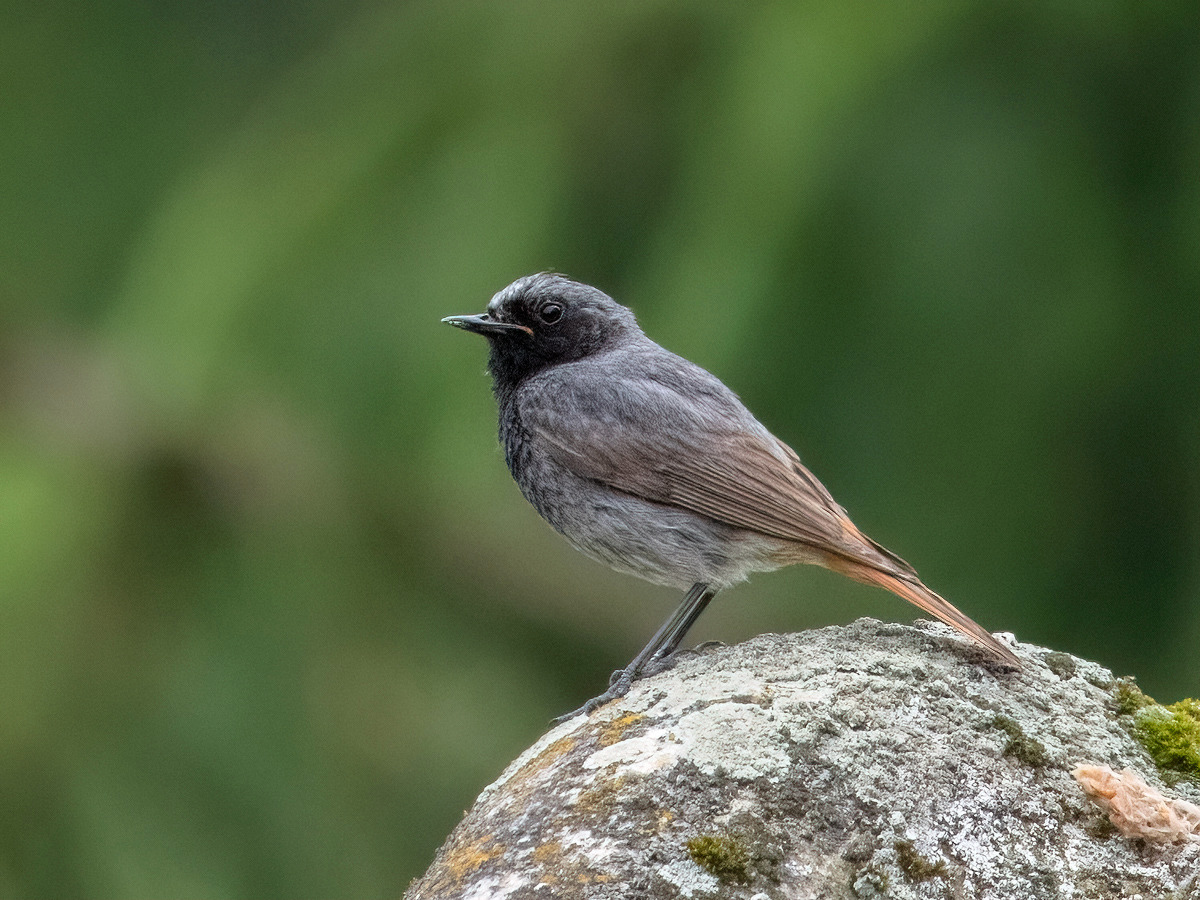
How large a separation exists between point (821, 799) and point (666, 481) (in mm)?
1495

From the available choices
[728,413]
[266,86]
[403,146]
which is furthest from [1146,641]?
[266,86]

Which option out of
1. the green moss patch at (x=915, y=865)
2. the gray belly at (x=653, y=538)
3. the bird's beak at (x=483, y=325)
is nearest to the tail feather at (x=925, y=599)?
the gray belly at (x=653, y=538)

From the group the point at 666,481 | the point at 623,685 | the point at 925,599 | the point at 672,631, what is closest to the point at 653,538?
the point at 666,481

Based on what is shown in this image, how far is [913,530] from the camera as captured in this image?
14.2ft

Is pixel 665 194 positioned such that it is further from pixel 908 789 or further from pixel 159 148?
pixel 159 148

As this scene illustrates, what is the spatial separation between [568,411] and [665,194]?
949 mm

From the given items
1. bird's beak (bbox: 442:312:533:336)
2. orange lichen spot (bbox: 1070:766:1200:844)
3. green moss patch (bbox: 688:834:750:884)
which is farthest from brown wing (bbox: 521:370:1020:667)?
green moss patch (bbox: 688:834:750:884)

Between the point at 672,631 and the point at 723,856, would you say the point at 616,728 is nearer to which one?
the point at 723,856

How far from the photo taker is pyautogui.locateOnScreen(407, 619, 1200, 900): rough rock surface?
2.36m

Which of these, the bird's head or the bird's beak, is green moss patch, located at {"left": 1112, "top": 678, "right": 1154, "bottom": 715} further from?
the bird's beak

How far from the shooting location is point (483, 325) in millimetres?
4309

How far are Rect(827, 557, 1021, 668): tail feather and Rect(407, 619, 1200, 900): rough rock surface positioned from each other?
0.08 metres

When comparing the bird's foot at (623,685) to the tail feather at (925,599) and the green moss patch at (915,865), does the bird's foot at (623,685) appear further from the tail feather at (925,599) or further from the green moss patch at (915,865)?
the green moss patch at (915,865)

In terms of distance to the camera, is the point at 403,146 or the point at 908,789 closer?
Answer: the point at 908,789
